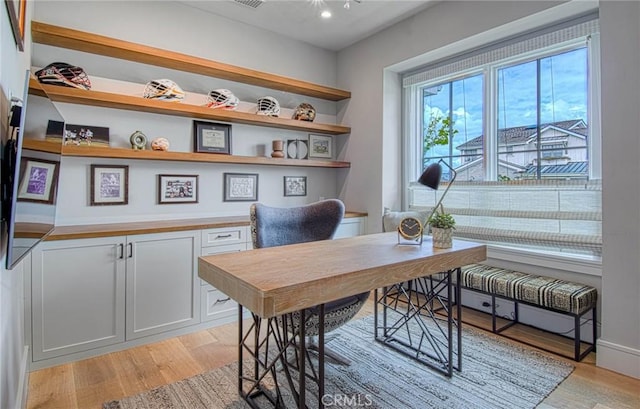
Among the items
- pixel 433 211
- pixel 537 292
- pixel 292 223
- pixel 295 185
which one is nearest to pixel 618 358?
pixel 537 292

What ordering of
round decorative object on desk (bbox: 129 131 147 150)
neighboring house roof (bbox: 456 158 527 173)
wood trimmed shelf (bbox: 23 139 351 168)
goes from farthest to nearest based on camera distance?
neighboring house roof (bbox: 456 158 527 173), round decorative object on desk (bbox: 129 131 147 150), wood trimmed shelf (bbox: 23 139 351 168)

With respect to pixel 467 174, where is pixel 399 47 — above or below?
above

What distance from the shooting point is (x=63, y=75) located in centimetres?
251

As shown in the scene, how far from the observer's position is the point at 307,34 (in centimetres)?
390

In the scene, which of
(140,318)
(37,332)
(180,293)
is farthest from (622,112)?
(37,332)

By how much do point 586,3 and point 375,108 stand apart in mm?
1947

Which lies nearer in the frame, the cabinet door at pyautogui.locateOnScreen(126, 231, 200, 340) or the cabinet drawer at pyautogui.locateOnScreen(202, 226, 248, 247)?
the cabinet door at pyautogui.locateOnScreen(126, 231, 200, 340)

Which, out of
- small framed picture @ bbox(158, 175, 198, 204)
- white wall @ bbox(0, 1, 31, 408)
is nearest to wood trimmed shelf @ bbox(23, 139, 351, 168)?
small framed picture @ bbox(158, 175, 198, 204)

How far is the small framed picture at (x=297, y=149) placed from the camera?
13.1ft

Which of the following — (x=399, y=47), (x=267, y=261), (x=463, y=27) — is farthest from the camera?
(x=399, y=47)

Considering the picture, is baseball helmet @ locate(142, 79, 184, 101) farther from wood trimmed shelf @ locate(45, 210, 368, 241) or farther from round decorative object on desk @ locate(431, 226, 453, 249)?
round decorative object on desk @ locate(431, 226, 453, 249)

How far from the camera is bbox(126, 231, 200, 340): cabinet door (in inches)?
101

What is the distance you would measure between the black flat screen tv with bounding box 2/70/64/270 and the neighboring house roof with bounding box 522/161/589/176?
3.27 meters

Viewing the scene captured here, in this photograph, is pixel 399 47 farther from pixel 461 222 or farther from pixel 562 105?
pixel 461 222
